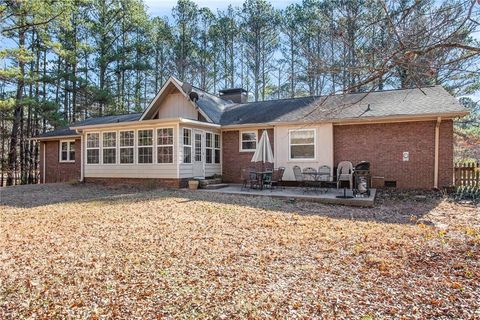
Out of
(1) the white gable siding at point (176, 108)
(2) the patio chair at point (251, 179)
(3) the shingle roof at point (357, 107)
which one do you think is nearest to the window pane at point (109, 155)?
(1) the white gable siding at point (176, 108)

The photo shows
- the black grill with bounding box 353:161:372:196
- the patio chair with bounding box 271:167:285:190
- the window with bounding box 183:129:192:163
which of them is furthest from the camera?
the window with bounding box 183:129:192:163

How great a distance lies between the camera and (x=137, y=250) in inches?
191

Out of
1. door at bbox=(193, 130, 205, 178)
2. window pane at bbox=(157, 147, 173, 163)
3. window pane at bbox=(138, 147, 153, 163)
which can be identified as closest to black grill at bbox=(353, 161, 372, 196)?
door at bbox=(193, 130, 205, 178)

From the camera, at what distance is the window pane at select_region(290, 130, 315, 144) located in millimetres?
13127

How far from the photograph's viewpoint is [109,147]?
47.1 feet

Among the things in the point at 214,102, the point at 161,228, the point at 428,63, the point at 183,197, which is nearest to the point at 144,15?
the point at 214,102

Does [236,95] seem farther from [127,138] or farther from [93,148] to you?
[93,148]

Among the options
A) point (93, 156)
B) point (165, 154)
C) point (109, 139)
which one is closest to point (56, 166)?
point (93, 156)

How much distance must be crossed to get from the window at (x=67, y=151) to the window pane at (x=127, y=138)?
18.6ft

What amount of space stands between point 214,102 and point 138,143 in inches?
214

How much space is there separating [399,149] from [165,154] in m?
9.06

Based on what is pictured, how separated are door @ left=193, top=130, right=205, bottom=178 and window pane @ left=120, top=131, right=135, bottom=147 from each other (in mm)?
2753

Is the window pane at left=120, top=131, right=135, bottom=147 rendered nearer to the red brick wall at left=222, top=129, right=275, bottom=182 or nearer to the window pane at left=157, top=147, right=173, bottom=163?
the window pane at left=157, top=147, right=173, bottom=163

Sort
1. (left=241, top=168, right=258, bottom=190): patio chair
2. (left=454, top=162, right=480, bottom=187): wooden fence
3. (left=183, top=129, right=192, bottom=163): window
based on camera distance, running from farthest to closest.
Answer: (left=183, top=129, right=192, bottom=163): window → (left=241, top=168, right=258, bottom=190): patio chair → (left=454, top=162, right=480, bottom=187): wooden fence
